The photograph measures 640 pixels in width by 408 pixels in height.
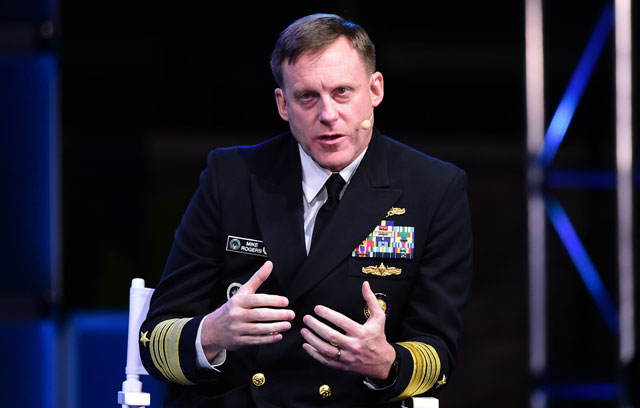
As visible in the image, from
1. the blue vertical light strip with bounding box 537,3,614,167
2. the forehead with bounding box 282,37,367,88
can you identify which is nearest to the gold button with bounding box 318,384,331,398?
the forehead with bounding box 282,37,367,88

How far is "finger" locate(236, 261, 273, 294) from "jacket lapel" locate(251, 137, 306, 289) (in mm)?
143

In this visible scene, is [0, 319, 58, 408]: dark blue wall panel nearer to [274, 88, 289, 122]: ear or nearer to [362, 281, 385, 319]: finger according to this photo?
[274, 88, 289, 122]: ear

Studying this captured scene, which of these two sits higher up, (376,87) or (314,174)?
(376,87)

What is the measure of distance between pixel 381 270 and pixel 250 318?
13.9 inches

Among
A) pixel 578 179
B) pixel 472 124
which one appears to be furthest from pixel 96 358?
pixel 472 124

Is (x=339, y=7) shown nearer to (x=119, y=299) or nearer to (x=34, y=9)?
(x=34, y=9)

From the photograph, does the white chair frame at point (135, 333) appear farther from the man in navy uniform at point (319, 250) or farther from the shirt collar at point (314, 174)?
the shirt collar at point (314, 174)

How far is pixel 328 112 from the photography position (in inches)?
67.3

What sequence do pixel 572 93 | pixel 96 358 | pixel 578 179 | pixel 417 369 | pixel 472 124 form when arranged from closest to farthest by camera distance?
pixel 417 369 → pixel 96 358 → pixel 572 93 → pixel 578 179 → pixel 472 124

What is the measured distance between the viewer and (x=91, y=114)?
3201 mm

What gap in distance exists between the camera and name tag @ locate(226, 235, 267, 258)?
1796 millimetres

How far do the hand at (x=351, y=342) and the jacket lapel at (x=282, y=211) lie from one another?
20cm

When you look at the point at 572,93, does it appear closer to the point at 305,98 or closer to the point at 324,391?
the point at 305,98

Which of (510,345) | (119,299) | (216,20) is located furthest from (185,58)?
(510,345)
